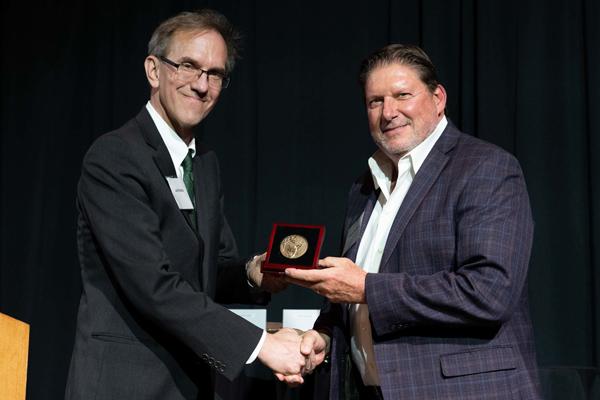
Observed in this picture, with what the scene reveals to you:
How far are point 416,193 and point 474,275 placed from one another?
30cm

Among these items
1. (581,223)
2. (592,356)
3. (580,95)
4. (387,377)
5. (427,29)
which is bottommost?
(592,356)

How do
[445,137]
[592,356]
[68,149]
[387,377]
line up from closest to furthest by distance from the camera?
[387,377] → [445,137] → [592,356] → [68,149]

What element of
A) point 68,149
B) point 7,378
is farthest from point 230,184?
point 7,378

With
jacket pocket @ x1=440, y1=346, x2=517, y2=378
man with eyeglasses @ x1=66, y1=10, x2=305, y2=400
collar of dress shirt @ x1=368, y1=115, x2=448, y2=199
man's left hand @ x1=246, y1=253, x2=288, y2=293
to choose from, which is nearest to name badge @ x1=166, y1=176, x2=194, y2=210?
man with eyeglasses @ x1=66, y1=10, x2=305, y2=400

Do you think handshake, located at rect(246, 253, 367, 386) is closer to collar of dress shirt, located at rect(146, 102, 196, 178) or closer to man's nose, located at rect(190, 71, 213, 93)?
collar of dress shirt, located at rect(146, 102, 196, 178)

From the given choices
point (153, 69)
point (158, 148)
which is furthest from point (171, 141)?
point (153, 69)

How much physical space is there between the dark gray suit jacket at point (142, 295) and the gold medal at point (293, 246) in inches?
8.6

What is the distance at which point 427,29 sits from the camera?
435cm

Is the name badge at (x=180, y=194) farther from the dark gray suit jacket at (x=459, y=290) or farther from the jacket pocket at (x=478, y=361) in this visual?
the jacket pocket at (x=478, y=361)

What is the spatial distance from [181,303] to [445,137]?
89 cm

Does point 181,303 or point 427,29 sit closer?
point 181,303

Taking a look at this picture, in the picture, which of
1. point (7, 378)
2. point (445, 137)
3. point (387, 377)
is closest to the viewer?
point (7, 378)

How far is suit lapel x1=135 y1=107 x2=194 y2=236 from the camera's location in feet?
6.87

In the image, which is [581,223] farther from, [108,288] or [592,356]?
[108,288]
